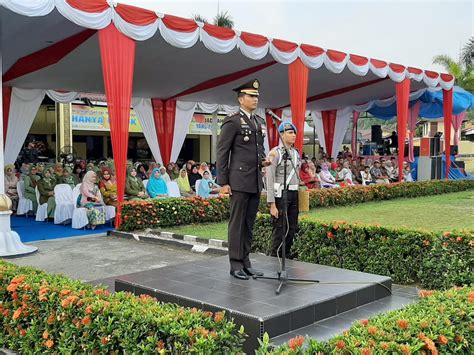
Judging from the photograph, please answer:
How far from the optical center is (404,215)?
10.1 metres

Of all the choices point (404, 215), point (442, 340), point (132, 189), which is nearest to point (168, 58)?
point (132, 189)

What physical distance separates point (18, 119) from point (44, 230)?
5718 mm

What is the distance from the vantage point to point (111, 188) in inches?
387

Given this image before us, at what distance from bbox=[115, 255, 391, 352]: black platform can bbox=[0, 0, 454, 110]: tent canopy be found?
4.76 meters

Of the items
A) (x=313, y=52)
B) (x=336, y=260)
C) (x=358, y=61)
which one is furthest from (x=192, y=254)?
(x=358, y=61)

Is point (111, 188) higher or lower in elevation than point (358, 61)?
lower

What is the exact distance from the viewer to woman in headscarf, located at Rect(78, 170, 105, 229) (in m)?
9.18

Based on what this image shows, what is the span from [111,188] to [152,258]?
3341 mm

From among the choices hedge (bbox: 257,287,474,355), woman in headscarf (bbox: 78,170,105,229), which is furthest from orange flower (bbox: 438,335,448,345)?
woman in headscarf (bbox: 78,170,105,229)

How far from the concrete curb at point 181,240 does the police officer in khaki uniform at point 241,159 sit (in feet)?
8.48

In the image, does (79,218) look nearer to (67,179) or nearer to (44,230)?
(44,230)

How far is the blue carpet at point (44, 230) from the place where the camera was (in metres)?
8.56

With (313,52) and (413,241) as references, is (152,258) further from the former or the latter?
(313,52)

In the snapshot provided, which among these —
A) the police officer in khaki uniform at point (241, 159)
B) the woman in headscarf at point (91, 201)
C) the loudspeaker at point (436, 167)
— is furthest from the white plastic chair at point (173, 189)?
the loudspeaker at point (436, 167)
